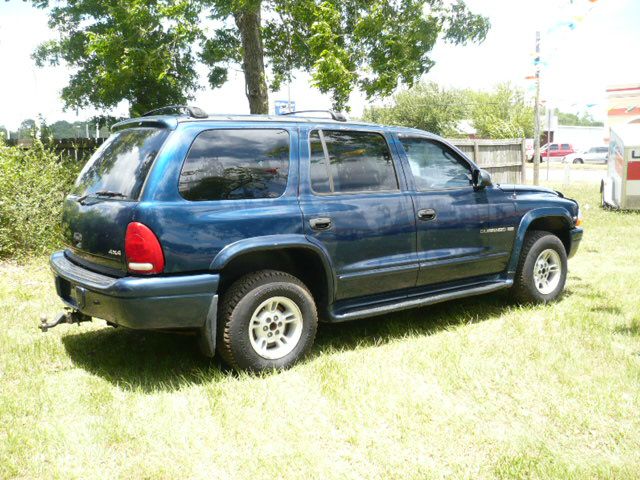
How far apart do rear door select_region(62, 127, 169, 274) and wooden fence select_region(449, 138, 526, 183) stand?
375 inches

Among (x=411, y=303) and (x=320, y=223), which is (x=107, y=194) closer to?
(x=320, y=223)

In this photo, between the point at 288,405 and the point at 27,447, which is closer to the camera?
the point at 27,447

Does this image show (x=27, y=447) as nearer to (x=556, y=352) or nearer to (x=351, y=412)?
(x=351, y=412)

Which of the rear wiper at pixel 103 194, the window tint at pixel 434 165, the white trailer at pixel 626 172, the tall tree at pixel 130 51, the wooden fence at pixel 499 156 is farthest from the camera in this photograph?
the white trailer at pixel 626 172

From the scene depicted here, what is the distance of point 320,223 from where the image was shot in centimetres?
471

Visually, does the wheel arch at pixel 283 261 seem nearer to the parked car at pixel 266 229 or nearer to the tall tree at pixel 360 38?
the parked car at pixel 266 229

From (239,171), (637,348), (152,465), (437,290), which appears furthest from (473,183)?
(152,465)

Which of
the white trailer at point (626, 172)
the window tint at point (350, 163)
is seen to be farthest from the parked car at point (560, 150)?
the window tint at point (350, 163)

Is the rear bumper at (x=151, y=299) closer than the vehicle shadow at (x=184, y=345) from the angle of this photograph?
Yes

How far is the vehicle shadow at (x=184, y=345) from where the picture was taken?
14.9 ft

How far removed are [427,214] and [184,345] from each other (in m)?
2.23

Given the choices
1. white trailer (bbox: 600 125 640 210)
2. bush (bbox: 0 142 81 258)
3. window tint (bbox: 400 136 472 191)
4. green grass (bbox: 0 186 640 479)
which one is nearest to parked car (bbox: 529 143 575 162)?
white trailer (bbox: 600 125 640 210)

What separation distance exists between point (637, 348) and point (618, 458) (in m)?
1.96

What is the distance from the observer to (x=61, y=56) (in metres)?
15.4
